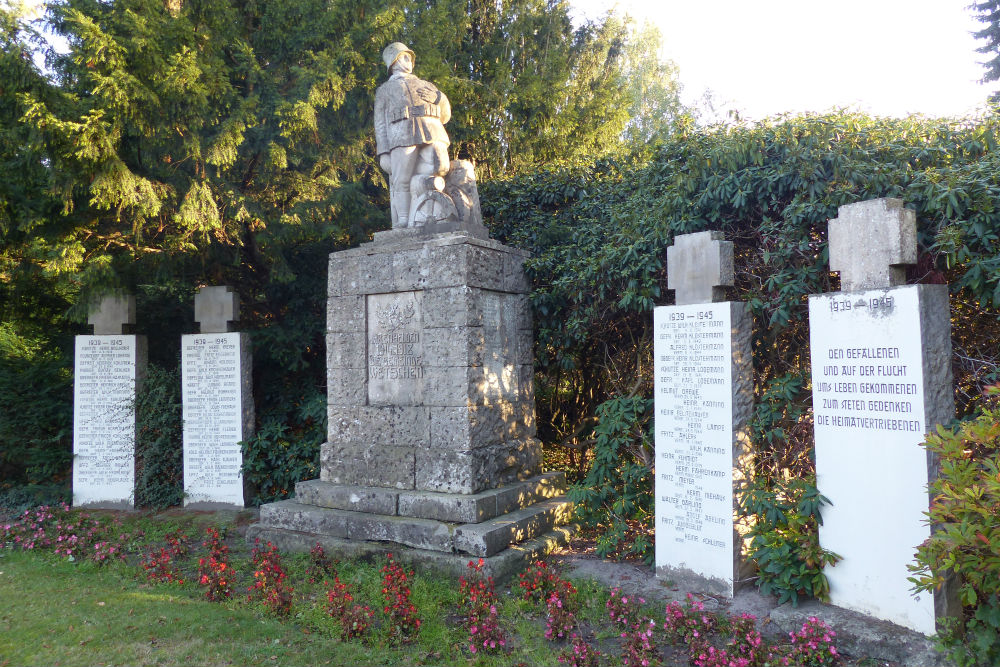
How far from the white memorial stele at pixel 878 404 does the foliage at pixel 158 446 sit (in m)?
6.93

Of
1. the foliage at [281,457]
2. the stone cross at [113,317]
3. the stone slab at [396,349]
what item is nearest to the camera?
the stone slab at [396,349]

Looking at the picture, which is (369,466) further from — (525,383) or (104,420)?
(104,420)

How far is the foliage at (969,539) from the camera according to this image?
9.32 feet

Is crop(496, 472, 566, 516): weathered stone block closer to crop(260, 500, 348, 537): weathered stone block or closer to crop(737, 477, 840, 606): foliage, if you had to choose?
crop(260, 500, 348, 537): weathered stone block

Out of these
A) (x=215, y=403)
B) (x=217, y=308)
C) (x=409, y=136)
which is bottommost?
(x=215, y=403)

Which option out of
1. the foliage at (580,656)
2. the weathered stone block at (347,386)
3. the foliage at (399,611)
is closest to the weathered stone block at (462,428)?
the weathered stone block at (347,386)

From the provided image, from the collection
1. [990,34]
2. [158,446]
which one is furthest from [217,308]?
[990,34]

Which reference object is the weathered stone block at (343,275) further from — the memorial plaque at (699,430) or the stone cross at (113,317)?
the stone cross at (113,317)

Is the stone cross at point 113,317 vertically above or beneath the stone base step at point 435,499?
above

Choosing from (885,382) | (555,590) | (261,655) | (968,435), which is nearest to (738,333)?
(885,382)

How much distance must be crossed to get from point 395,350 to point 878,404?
12.5 feet

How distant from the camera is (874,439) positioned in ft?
12.2

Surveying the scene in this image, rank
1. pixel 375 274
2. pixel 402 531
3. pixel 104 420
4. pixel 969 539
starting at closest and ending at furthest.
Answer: pixel 969 539
pixel 402 531
pixel 375 274
pixel 104 420

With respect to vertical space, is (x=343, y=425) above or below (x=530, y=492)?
above
